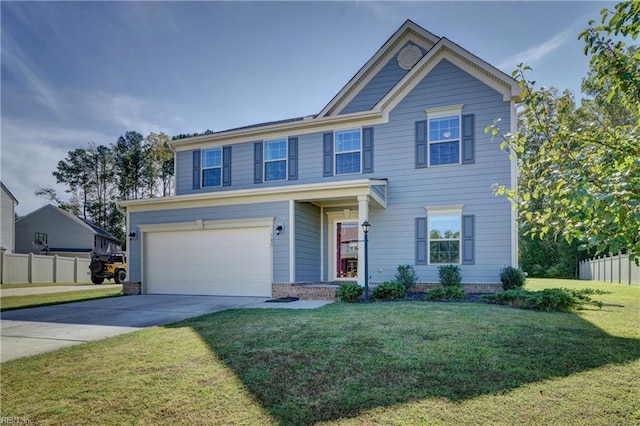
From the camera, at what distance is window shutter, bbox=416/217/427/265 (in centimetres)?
1152

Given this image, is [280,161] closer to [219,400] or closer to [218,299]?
[218,299]

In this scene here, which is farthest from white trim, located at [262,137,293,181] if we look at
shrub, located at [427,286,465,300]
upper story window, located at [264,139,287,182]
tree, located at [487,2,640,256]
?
tree, located at [487,2,640,256]

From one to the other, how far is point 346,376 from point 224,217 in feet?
29.8

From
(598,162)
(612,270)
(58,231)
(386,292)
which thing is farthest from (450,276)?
(58,231)

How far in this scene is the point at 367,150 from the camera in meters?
12.4

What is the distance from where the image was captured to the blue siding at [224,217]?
37.4 feet

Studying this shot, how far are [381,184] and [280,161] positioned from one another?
12.9 feet

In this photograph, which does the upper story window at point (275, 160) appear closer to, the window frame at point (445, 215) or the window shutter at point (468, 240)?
the window frame at point (445, 215)

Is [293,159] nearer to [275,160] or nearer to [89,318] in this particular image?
[275,160]

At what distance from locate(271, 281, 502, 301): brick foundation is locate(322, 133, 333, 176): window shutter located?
3.86 m

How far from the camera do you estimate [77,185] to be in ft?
129

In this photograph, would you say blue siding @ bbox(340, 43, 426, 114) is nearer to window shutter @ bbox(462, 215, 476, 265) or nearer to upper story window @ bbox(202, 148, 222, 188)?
window shutter @ bbox(462, 215, 476, 265)

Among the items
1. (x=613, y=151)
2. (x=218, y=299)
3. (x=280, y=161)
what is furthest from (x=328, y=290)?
(x=613, y=151)

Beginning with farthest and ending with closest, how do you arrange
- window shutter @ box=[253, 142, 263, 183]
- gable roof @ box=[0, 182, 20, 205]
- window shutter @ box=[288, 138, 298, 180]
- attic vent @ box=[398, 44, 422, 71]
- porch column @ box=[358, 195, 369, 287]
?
gable roof @ box=[0, 182, 20, 205] → window shutter @ box=[253, 142, 263, 183] → window shutter @ box=[288, 138, 298, 180] → attic vent @ box=[398, 44, 422, 71] → porch column @ box=[358, 195, 369, 287]
